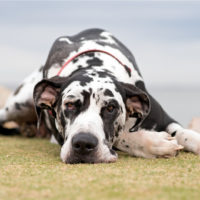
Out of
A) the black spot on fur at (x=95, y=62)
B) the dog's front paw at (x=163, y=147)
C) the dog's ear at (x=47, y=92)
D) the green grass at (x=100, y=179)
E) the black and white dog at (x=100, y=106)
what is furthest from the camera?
the black spot on fur at (x=95, y=62)

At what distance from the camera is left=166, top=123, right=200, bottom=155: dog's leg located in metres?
4.32

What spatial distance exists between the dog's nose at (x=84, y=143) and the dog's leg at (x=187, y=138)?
134 centimetres

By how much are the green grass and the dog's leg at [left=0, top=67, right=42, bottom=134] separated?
2.46 meters

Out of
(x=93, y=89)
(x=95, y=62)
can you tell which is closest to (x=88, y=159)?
(x=93, y=89)

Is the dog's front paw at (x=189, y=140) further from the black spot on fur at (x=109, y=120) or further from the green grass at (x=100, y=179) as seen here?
the black spot on fur at (x=109, y=120)

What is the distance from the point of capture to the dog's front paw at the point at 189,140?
4.31m

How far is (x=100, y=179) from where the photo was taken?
2.69m

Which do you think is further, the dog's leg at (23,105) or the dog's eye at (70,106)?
the dog's leg at (23,105)

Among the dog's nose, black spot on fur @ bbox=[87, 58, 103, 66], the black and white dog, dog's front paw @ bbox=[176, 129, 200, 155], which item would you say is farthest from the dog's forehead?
dog's front paw @ bbox=[176, 129, 200, 155]

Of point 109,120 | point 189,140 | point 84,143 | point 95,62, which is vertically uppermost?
point 95,62

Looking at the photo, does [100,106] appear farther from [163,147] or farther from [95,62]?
[95,62]

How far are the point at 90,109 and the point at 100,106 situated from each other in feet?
0.29

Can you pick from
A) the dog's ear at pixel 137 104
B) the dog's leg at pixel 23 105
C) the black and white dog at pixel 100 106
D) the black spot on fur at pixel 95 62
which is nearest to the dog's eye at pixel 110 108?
the black and white dog at pixel 100 106

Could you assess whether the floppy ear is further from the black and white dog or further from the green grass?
the green grass
